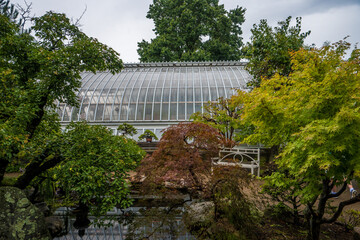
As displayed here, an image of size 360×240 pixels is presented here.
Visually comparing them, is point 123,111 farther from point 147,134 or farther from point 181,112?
point 181,112

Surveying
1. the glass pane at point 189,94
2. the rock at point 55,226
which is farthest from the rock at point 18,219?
the glass pane at point 189,94

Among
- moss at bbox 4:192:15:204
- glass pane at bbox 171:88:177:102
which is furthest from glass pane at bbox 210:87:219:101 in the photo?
moss at bbox 4:192:15:204

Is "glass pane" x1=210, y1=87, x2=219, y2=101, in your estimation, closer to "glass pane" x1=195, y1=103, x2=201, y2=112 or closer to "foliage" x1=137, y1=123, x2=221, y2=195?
"glass pane" x1=195, y1=103, x2=201, y2=112

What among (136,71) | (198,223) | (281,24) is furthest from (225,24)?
(198,223)

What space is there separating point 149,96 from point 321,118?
1354 cm

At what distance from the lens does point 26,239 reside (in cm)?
474

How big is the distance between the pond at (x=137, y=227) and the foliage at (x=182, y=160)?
77cm

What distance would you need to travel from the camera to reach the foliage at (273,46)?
11.2 meters

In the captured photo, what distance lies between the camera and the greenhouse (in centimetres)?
1593

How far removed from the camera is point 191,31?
33.2m

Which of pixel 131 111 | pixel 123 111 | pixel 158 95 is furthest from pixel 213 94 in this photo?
pixel 123 111

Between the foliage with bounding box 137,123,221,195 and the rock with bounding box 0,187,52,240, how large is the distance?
264cm

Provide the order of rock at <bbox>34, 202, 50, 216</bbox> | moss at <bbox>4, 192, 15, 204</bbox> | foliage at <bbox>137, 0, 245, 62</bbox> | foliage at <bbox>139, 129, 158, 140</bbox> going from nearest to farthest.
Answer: moss at <bbox>4, 192, 15, 204</bbox>, rock at <bbox>34, 202, 50, 216</bbox>, foliage at <bbox>139, 129, 158, 140</bbox>, foliage at <bbox>137, 0, 245, 62</bbox>

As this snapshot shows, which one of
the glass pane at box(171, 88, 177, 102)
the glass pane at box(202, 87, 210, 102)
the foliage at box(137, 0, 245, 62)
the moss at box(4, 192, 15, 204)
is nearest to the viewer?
the moss at box(4, 192, 15, 204)
